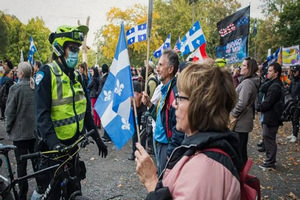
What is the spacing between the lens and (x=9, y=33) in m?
51.3

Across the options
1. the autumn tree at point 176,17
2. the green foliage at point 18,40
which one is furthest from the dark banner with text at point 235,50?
the green foliage at point 18,40

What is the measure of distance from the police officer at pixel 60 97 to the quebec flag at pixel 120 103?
372mm

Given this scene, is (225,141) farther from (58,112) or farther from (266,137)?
(266,137)

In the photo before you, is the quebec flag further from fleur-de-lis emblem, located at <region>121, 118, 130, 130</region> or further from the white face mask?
the white face mask

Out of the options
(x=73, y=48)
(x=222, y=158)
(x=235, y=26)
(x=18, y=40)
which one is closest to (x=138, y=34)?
(x=235, y=26)

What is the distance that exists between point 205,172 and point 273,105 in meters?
4.95

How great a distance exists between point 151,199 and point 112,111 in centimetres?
167

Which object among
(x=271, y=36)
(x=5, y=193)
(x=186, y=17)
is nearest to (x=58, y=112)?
(x=5, y=193)

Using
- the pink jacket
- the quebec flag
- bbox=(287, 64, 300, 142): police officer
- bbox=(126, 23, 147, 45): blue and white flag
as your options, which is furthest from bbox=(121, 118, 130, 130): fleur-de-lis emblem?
bbox=(126, 23, 147, 45): blue and white flag

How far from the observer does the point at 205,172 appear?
3.71 ft

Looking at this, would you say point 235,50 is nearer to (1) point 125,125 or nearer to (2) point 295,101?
(2) point 295,101

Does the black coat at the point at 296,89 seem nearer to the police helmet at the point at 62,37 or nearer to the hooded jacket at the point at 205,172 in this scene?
the police helmet at the point at 62,37

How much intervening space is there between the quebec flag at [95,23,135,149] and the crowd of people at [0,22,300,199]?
0.21 metres

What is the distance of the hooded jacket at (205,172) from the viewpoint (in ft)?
3.66
